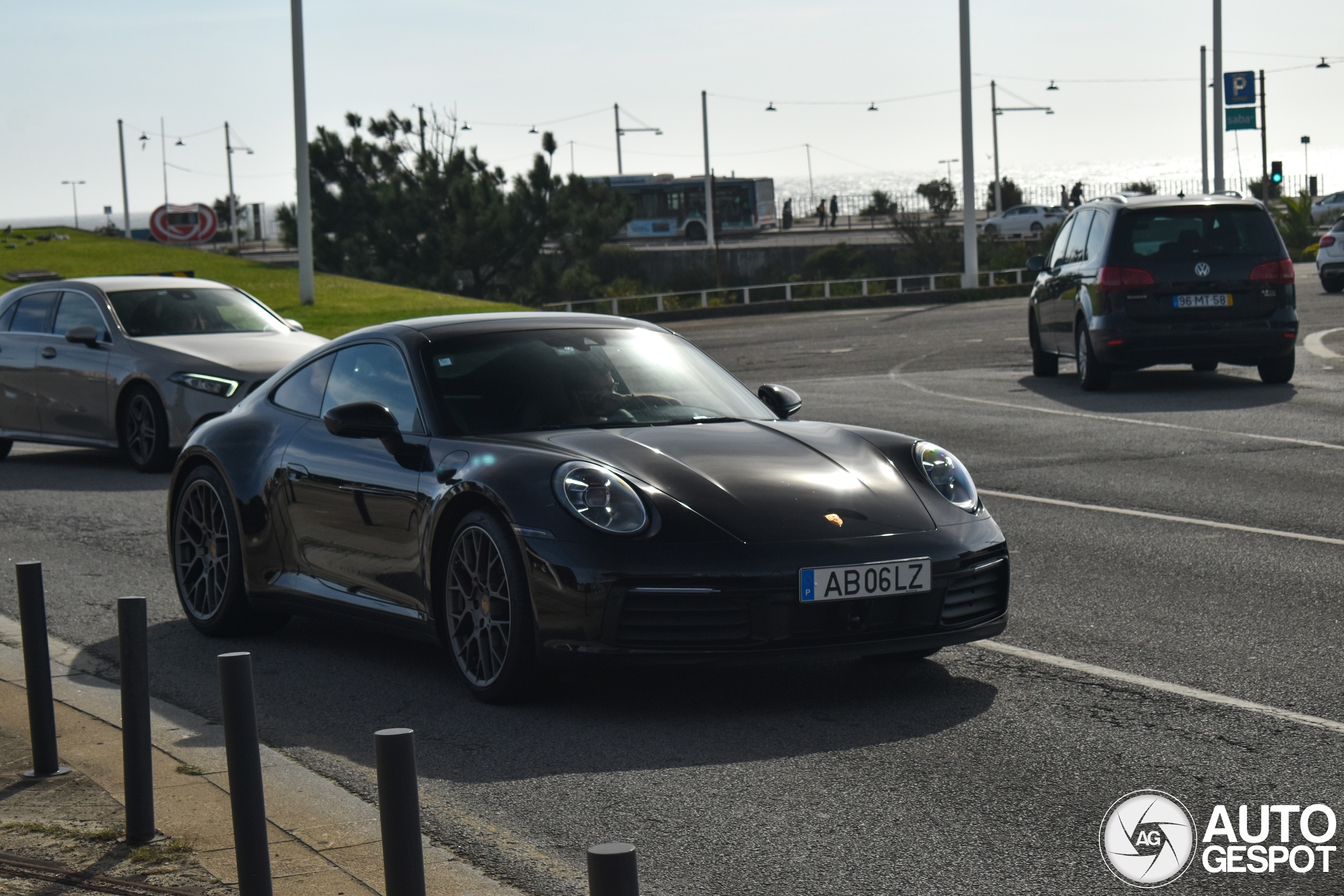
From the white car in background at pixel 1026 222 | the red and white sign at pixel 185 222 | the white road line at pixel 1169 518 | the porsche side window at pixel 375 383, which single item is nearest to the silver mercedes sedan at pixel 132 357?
the white road line at pixel 1169 518

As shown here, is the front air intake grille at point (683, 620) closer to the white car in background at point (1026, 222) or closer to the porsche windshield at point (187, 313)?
the porsche windshield at point (187, 313)

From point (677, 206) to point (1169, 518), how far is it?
73591 mm

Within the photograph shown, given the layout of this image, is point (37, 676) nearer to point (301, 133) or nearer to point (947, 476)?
point (947, 476)

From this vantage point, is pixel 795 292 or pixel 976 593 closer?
pixel 976 593

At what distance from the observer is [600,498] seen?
5.70 m

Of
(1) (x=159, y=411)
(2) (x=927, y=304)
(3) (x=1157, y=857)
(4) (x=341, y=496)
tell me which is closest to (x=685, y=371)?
(4) (x=341, y=496)

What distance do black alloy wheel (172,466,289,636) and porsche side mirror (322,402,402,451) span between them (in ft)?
3.69

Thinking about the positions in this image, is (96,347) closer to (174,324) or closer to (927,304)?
(174,324)

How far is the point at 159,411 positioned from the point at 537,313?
723cm

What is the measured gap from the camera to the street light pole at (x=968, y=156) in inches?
1672

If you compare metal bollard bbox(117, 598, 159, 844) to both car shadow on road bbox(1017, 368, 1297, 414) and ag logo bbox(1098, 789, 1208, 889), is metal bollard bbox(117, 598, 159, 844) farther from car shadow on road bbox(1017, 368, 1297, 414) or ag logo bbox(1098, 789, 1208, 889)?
car shadow on road bbox(1017, 368, 1297, 414)

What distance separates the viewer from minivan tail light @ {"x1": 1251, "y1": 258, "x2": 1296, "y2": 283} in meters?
A: 16.4

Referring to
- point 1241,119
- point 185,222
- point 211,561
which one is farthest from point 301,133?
point 211,561

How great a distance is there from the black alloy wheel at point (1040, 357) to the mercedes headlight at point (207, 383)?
30.6 ft
